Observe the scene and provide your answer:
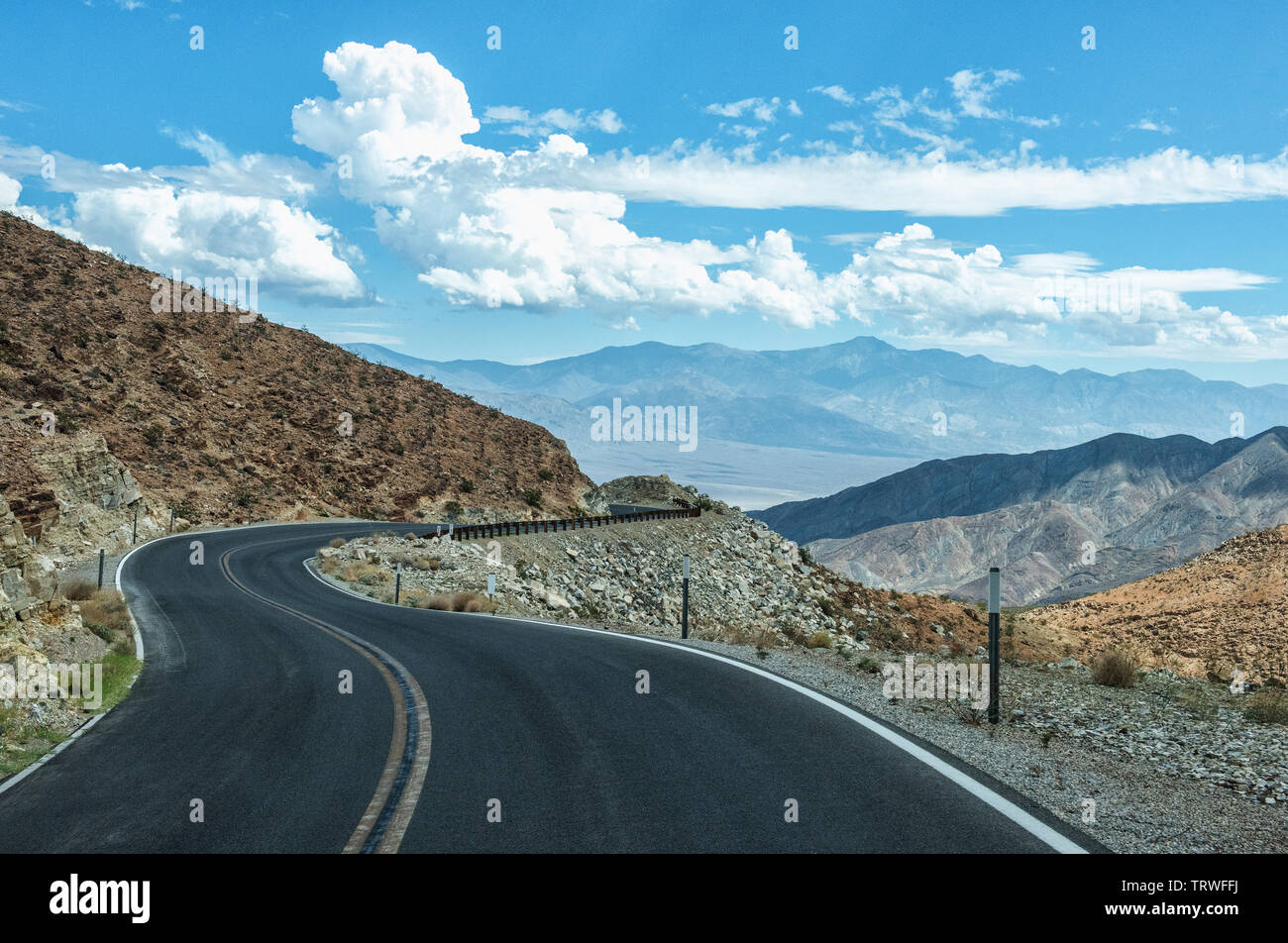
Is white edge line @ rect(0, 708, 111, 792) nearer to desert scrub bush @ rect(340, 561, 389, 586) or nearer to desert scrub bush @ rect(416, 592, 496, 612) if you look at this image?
desert scrub bush @ rect(416, 592, 496, 612)

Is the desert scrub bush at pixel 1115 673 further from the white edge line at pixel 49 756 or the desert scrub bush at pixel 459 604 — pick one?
the desert scrub bush at pixel 459 604

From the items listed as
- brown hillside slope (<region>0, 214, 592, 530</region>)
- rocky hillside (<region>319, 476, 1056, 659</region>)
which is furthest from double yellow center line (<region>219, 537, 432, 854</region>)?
brown hillside slope (<region>0, 214, 592, 530</region>)

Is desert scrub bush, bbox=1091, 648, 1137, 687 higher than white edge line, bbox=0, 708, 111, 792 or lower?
higher

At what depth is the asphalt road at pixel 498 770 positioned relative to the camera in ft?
17.8

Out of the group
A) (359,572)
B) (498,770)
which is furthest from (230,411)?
(498,770)

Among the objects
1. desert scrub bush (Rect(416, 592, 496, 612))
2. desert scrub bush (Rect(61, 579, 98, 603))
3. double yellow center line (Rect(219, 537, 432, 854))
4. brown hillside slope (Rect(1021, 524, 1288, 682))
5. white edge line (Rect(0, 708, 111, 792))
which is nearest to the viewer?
double yellow center line (Rect(219, 537, 432, 854))

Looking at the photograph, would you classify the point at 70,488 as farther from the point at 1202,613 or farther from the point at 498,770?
the point at 1202,613

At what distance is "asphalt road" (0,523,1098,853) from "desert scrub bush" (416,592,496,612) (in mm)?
9593

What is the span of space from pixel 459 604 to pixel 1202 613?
43.6 metres

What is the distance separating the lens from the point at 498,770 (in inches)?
269

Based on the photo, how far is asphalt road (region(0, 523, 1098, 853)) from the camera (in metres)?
5.43

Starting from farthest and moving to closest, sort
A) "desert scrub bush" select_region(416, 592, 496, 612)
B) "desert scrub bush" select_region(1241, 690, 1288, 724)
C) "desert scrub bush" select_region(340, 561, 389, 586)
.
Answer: "desert scrub bush" select_region(340, 561, 389, 586) < "desert scrub bush" select_region(416, 592, 496, 612) < "desert scrub bush" select_region(1241, 690, 1288, 724)
